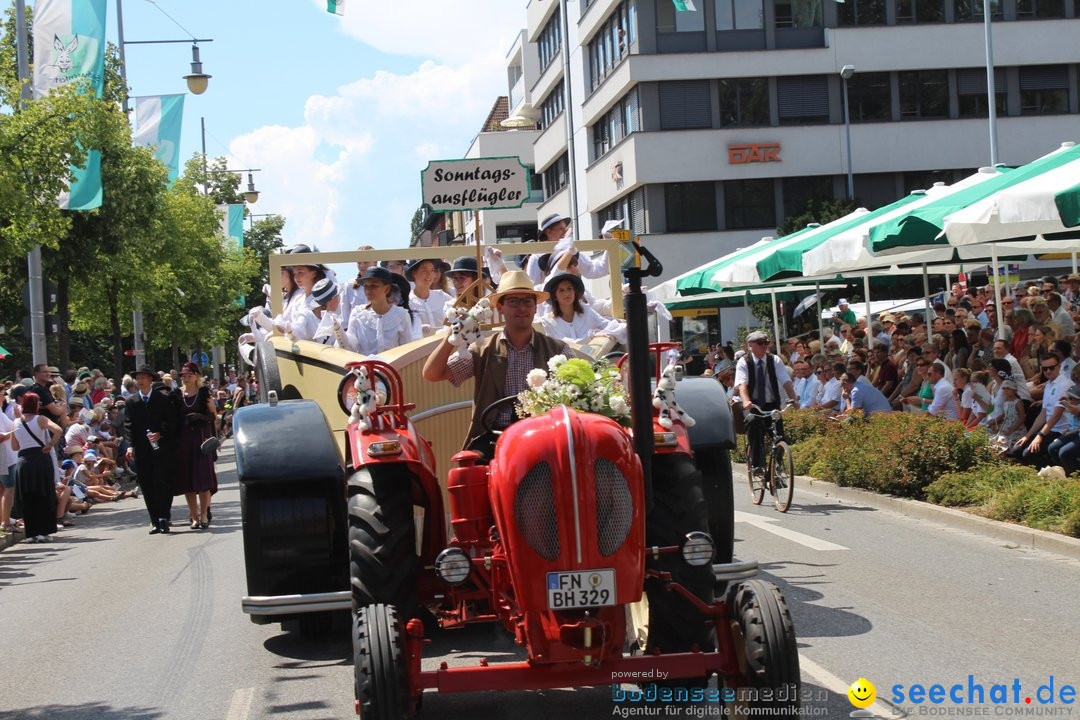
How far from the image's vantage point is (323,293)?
1062 centimetres

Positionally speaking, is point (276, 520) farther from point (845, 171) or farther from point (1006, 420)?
point (845, 171)

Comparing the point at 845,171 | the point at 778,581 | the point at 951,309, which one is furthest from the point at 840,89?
the point at 778,581

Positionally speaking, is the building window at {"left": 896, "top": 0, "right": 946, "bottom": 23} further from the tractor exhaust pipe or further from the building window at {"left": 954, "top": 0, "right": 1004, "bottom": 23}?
the tractor exhaust pipe

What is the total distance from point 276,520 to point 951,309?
707 inches

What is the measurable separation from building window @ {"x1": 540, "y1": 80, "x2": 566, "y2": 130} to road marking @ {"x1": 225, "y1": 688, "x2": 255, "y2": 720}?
51.2 m

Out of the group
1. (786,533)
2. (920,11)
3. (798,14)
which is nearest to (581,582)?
(786,533)

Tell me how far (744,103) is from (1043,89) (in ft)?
33.7

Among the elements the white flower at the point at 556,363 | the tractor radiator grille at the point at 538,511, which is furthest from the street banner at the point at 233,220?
the tractor radiator grille at the point at 538,511

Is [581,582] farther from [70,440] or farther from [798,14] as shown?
[798,14]

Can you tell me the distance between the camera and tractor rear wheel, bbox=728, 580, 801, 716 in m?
4.81

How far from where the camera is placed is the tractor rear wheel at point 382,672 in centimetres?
491

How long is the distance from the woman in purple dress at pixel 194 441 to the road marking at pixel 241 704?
27.6 feet

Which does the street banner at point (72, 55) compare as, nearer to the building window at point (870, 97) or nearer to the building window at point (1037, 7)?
the building window at point (870, 97)

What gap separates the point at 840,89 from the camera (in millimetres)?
44781
